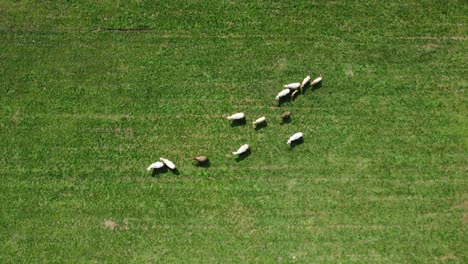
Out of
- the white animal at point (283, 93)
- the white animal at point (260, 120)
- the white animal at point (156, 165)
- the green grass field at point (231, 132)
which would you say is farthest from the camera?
the white animal at point (283, 93)

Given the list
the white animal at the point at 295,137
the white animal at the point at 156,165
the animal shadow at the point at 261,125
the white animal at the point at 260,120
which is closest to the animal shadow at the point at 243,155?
the animal shadow at the point at 261,125

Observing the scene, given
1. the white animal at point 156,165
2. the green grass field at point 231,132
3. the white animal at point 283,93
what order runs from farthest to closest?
the white animal at point 283,93, the white animal at point 156,165, the green grass field at point 231,132

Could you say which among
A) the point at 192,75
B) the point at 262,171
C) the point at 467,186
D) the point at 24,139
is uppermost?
the point at 192,75

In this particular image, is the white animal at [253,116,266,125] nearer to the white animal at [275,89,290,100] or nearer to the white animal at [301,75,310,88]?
the white animal at [275,89,290,100]

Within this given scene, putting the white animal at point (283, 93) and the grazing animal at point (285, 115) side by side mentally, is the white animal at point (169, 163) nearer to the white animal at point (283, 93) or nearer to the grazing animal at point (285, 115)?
the grazing animal at point (285, 115)

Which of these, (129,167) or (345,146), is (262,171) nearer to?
(345,146)

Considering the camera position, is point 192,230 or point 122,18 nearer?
point 192,230

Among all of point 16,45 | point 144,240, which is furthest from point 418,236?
point 16,45
